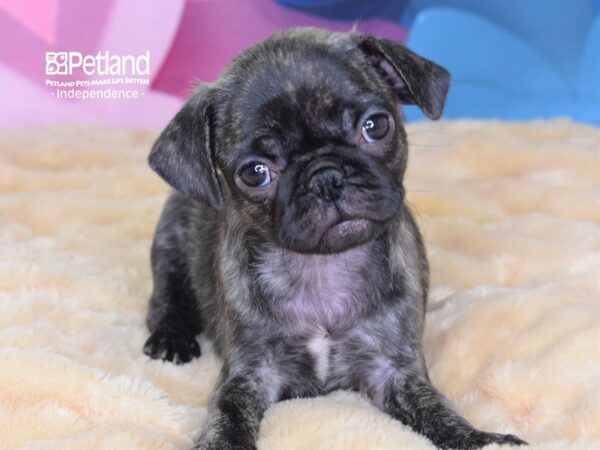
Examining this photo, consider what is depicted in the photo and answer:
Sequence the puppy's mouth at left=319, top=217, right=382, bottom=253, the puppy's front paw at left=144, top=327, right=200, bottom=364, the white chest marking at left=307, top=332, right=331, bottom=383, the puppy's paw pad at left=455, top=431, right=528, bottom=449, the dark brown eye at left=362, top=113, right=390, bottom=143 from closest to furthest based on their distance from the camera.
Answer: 1. the puppy's paw pad at left=455, top=431, right=528, bottom=449
2. the puppy's mouth at left=319, top=217, right=382, bottom=253
3. the dark brown eye at left=362, top=113, right=390, bottom=143
4. the white chest marking at left=307, top=332, right=331, bottom=383
5. the puppy's front paw at left=144, top=327, right=200, bottom=364

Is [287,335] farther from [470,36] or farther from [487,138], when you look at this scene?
[470,36]

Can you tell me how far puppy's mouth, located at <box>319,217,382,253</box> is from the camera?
133 inches

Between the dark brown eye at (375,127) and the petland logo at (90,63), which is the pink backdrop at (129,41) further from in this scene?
the dark brown eye at (375,127)

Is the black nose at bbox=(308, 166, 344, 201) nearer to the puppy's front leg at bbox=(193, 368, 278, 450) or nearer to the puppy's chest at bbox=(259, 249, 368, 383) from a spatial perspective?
the puppy's chest at bbox=(259, 249, 368, 383)

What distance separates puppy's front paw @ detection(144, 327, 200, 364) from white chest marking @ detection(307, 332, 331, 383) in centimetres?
81

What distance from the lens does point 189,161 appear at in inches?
143

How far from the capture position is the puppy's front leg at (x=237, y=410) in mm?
3309

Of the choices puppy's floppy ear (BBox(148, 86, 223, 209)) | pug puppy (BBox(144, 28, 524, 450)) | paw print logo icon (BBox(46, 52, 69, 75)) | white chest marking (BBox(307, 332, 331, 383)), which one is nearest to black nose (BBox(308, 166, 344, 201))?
pug puppy (BBox(144, 28, 524, 450))

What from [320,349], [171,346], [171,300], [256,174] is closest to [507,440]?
[320,349]

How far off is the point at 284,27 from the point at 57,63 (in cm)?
188

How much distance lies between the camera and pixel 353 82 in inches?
139

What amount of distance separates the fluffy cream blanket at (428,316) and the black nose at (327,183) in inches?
31.8

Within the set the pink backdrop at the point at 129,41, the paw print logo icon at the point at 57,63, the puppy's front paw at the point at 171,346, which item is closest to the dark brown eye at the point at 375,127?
the puppy's front paw at the point at 171,346

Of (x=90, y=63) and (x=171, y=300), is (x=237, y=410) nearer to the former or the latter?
(x=171, y=300)
